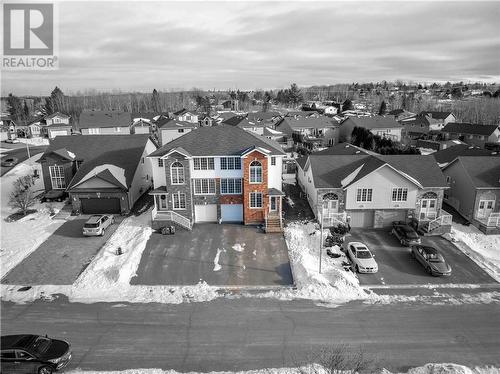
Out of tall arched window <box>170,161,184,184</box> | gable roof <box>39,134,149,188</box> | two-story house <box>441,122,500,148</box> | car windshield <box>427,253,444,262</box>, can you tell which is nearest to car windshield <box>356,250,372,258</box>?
car windshield <box>427,253,444,262</box>

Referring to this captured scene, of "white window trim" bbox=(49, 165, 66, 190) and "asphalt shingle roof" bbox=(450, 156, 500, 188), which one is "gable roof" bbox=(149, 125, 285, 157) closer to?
"white window trim" bbox=(49, 165, 66, 190)

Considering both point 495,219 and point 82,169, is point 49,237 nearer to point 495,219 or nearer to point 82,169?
point 82,169

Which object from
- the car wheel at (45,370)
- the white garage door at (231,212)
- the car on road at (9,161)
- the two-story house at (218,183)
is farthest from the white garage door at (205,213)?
the car on road at (9,161)

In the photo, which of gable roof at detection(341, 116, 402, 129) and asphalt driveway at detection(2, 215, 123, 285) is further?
gable roof at detection(341, 116, 402, 129)

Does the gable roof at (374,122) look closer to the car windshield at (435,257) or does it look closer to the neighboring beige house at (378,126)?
the neighboring beige house at (378,126)

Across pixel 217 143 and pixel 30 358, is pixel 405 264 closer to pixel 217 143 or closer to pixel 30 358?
pixel 217 143

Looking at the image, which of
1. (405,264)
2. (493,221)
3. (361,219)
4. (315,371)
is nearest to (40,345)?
(315,371)
